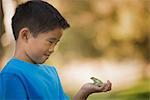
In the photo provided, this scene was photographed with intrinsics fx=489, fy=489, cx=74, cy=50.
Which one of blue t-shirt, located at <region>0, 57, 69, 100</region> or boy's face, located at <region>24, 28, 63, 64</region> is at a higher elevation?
boy's face, located at <region>24, 28, 63, 64</region>

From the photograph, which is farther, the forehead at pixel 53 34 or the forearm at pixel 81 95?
the forearm at pixel 81 95

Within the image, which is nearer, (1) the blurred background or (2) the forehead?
(2) the forehead

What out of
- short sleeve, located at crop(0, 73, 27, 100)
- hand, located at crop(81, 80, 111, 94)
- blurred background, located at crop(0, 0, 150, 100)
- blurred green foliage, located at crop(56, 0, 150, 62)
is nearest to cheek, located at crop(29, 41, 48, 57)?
short sleeve, located at crop(0, 73, 27, 100)

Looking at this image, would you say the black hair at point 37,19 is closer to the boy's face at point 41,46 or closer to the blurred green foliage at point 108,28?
the boy's face at point 41,46

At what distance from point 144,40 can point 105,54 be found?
2.14 ft

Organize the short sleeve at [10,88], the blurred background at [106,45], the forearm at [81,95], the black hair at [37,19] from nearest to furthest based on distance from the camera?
1. the short sleeve at [10,88]
2. the black hair at [37,19]
3. the forearm at [81,95]
4. the blurred background at [106,45]

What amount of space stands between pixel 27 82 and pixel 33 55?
3.8 inches

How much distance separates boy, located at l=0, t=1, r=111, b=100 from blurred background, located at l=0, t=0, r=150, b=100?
511 centimetres

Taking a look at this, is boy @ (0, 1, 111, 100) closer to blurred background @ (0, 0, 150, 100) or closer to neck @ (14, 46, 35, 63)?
neck @ (14, 46, 35, 63)

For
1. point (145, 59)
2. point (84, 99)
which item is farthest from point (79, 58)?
point (84, 99)

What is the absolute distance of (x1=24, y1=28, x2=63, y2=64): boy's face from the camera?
5.55ft

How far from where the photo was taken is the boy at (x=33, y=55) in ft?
5.39

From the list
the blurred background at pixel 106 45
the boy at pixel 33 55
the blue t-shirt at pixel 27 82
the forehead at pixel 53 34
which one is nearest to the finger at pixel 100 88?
the boy at pixel 33 55

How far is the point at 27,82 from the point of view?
167 cm
